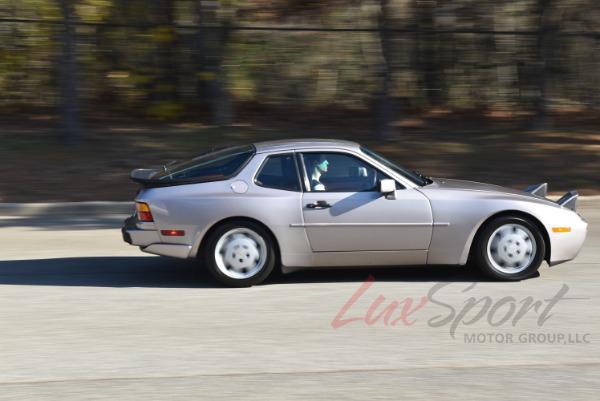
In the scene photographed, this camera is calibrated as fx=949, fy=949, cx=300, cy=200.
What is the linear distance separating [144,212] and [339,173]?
1.72 meters

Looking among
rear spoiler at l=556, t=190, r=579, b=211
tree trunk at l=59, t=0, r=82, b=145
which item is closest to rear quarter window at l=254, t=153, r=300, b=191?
rear spoiler at l=556, t=190, r=579, b=211

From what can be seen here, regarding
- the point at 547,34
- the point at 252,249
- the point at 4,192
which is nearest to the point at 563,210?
the point at 252,249

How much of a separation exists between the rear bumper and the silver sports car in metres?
0.01

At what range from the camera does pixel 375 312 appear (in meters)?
7.32

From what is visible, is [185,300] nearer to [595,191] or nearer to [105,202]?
[105,202]

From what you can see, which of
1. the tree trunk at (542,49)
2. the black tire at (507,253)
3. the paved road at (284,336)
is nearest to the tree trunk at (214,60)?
the tree trunk at (542,49)

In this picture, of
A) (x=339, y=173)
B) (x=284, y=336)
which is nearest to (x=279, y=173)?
(x=339, y=173)

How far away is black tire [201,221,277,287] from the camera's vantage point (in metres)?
8.09

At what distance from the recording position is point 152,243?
820 centimetres

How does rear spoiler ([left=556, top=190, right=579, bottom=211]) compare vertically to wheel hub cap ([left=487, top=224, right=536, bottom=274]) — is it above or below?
above

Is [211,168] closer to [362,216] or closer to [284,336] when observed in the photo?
[362,216]

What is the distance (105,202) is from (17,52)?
6.00 m

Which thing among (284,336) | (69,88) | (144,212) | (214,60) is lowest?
(284,336)

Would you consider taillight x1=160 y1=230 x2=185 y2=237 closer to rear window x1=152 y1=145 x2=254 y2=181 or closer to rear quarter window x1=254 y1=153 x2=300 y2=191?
rear window x1=152 y1=145 x2=254 y2=181
